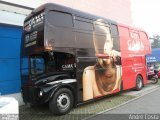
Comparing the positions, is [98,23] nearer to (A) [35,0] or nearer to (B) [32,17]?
(B) [32,17]

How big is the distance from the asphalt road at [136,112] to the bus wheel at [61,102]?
1.09 metres

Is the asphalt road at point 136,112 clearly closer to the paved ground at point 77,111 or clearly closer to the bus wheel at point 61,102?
the paved ground at point 77,111

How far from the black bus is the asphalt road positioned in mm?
1251

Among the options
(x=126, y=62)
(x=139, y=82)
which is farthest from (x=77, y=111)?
(x=139, y=82)

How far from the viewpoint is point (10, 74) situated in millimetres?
9281

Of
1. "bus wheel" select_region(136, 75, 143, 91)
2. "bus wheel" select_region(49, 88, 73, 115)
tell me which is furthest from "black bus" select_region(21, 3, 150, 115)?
"bus wheel" select_region(136, 75, 143, 91)

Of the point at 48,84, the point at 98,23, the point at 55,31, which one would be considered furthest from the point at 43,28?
the point at 98,23

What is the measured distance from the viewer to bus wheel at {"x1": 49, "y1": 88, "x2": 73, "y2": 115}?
6.85 metres

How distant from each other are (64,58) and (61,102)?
1779 mm

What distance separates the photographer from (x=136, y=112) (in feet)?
22.9

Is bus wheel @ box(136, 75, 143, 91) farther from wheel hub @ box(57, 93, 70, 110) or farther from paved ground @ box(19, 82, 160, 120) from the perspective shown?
wheel hub @ box(57, 93, 70, 110)

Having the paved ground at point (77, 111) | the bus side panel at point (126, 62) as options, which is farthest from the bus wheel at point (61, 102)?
the bus side panel at point (126, 62)

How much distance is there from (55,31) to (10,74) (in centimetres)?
360

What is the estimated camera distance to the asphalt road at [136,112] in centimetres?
642
